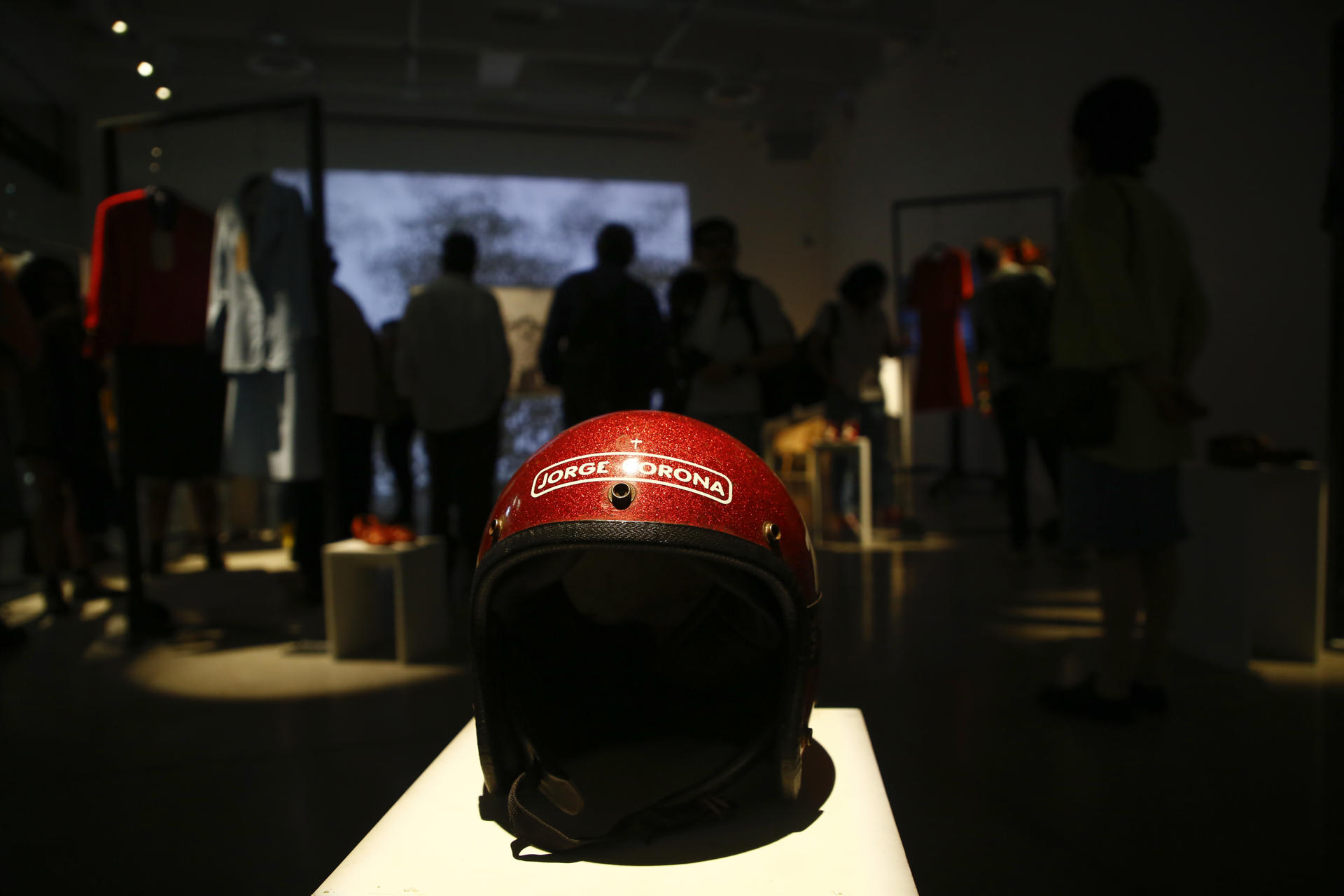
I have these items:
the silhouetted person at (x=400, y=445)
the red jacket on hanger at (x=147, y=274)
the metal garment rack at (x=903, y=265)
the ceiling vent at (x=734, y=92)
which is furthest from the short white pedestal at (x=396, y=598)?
the ceiling vent at (x=734, y=92)

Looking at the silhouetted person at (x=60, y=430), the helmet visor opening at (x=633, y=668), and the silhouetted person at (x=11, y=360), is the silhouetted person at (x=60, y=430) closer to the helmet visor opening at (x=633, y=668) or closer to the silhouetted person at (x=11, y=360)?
the silhouetted person at (x=11, y=360)

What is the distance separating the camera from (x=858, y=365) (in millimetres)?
5008

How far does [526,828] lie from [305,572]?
128 inches

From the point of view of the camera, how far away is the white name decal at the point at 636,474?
885 millimetres

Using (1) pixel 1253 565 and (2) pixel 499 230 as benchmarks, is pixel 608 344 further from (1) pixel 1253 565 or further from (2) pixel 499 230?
(2) pixel 499 230

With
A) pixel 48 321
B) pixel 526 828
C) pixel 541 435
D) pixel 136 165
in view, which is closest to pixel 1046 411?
pixel 526 828

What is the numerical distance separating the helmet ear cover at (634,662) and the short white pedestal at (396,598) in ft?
6.07

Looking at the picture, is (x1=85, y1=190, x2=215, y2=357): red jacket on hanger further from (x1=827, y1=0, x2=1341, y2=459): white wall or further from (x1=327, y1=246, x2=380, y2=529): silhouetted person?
(x1=827, y1=0, x2=1341, y2=459): white wall

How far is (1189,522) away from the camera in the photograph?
2807 mm

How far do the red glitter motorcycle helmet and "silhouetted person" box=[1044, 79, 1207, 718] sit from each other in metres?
1.36

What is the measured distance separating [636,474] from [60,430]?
3.84 meters

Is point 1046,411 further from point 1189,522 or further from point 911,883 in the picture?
point 911,883

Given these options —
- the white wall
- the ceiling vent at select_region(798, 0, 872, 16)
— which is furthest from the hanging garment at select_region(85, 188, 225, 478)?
the ceiling vent at select_region(798, 0, 872, 16)

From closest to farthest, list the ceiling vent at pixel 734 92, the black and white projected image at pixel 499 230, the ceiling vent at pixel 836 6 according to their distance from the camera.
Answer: the ceiling vent at pixel 836 6 < the ceiling vent at pixel 734 92 < the black and white projected image at pixel 499 230
